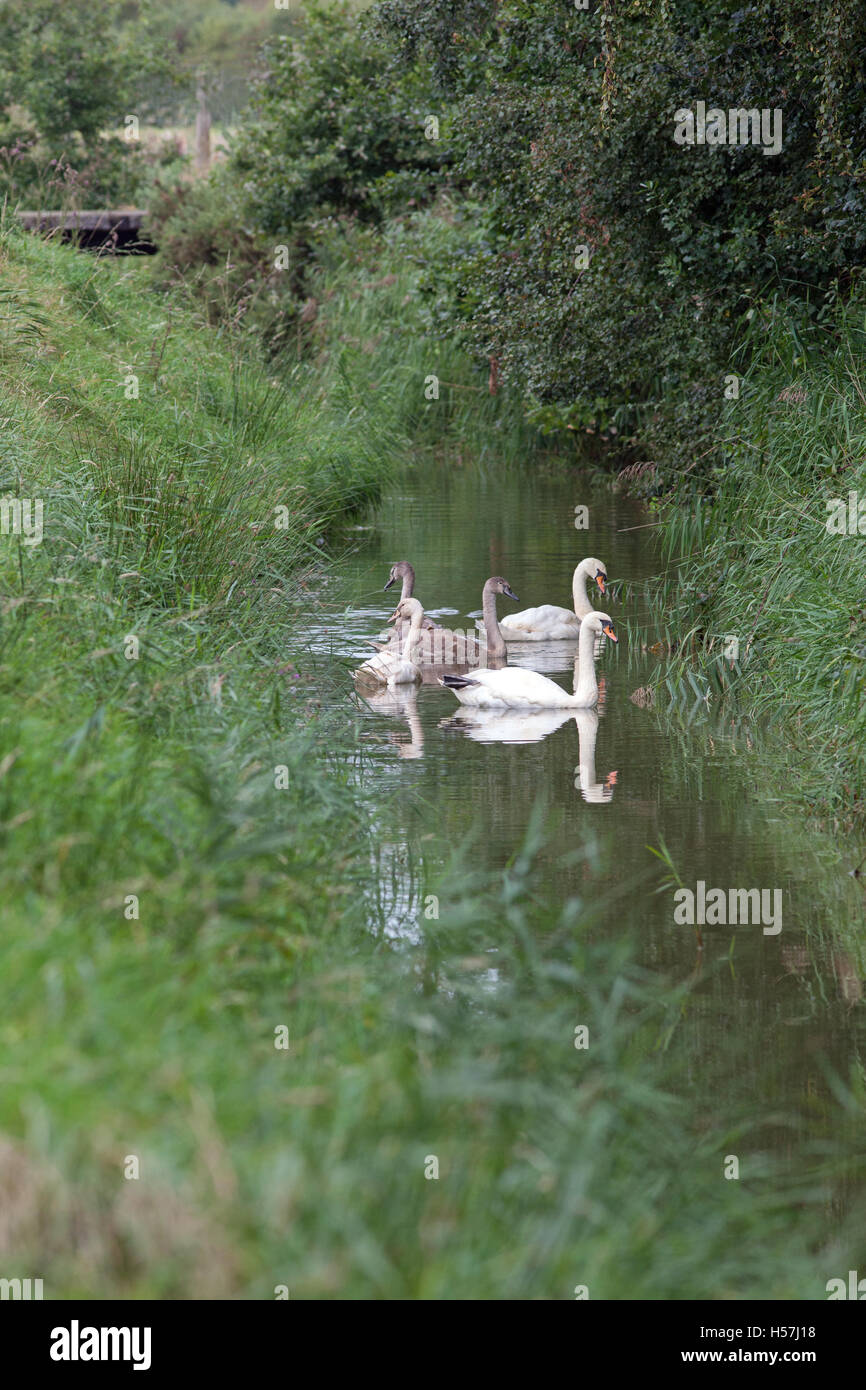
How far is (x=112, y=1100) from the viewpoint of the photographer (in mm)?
3029

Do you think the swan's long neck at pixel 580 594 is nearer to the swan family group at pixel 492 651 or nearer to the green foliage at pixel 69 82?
the swan family group at pixel 492 651

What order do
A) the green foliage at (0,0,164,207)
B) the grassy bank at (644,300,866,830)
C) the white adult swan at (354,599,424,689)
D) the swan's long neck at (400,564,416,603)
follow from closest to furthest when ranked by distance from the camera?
the grassy bank at (644,300,866,830)
the white adult swan at (354,599,424,689)
the swan's long neck at (400,564,416,603)
the green foliage at (0,0,164,207)

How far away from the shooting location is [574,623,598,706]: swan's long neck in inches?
346

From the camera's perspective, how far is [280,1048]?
361 cm

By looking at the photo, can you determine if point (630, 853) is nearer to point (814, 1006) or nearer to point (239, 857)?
point (814, 1006)

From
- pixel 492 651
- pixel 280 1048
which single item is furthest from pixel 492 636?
pixel 280 1048

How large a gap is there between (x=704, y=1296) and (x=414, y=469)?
17.0 meters

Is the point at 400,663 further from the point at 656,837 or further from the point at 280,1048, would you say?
the point at 280,1048

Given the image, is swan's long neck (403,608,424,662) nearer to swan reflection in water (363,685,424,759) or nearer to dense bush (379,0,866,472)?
swan reflection in water (363,685,424,759)

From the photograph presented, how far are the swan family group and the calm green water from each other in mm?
147

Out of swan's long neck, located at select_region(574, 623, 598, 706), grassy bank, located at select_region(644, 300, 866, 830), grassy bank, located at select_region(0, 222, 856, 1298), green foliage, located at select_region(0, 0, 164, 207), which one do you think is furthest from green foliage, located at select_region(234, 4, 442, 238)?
grassy bank, located at select_region(0, 222, 856, 1298)

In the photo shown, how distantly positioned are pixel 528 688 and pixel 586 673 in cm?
32

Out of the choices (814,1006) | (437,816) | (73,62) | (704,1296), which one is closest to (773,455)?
(437,816)

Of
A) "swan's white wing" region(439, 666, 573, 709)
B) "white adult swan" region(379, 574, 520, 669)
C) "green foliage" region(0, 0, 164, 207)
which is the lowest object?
"swan's white wing" region(439, 666, 573, 709)
